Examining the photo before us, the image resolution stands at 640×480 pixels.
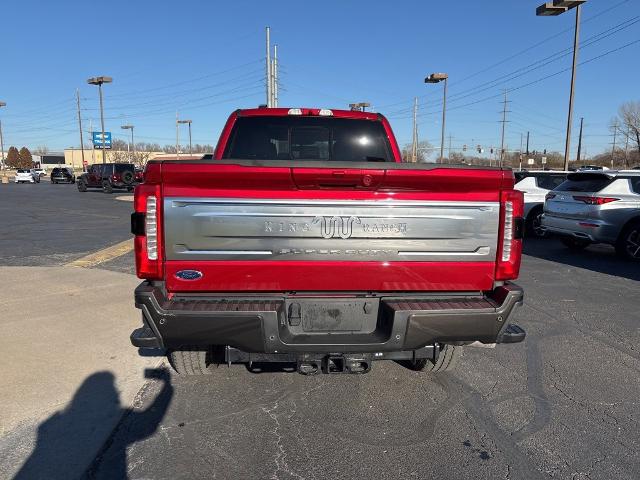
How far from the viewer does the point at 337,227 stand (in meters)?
2.91

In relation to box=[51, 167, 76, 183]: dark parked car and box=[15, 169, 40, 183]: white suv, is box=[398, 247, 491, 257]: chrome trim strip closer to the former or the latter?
box=[51, 167, 76, 183]: dark parked car

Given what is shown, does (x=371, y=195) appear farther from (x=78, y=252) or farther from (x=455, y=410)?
(x=78, y=252)

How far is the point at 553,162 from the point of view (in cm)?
7938

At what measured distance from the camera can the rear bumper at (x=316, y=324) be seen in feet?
9.11

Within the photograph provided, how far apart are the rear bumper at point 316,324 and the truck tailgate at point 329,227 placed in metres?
0.10

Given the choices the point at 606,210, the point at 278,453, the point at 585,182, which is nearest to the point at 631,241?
the point at 606,210

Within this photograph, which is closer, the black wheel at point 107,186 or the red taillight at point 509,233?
the red taillight at point 509,233

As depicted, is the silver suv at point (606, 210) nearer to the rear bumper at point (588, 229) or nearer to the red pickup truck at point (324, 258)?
the rear bumper at point (588, 229)

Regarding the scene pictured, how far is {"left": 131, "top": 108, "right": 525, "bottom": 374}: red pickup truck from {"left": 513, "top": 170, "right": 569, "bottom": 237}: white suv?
10338 millimetres

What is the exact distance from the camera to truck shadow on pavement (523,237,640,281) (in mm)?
8656

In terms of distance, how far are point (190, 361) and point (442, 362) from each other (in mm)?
1962

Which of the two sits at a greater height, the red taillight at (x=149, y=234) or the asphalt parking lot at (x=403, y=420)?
the red taillight at (x=149, y=234)

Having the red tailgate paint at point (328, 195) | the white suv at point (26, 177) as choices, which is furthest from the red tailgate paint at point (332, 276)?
the white suv at point (26, 177)

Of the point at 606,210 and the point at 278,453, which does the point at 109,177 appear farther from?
the point at 278,453
